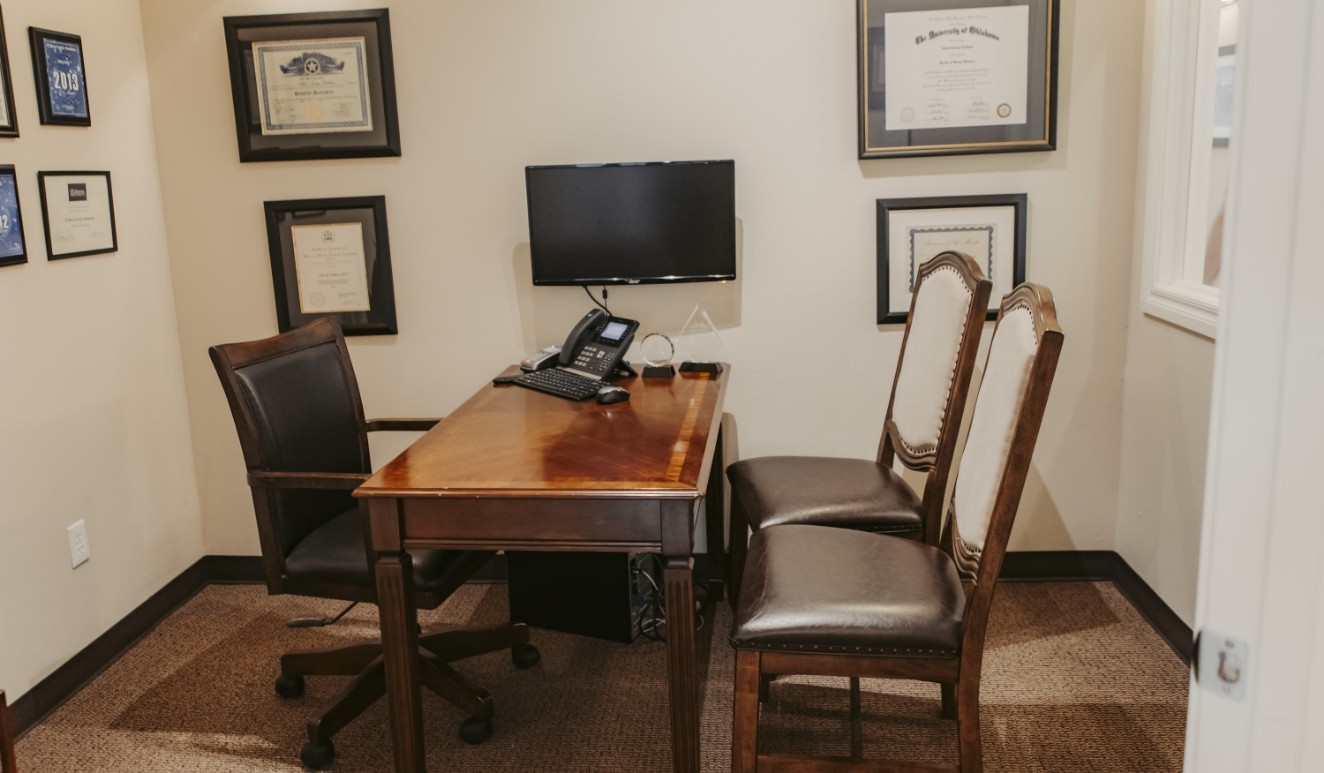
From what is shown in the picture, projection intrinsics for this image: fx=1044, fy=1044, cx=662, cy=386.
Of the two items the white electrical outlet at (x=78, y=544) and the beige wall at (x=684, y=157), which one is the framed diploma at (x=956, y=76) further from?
the white electrical outlet at (x=78, y=544)

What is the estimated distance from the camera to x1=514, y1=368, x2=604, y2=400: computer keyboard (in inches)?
112

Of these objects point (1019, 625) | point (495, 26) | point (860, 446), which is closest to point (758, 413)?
point (860, 446)

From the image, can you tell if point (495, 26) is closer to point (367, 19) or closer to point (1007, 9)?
point (367, 19)

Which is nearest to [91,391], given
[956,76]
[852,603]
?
[852,603]

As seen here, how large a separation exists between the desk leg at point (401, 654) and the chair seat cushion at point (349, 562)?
15 centimetres

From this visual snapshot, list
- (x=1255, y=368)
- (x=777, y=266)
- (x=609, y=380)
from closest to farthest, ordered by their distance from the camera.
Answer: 1. (x=1255, y=368)
2. (x=609, y=380)
3. (x=777, y=266)

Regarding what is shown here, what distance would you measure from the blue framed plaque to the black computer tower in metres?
1.54

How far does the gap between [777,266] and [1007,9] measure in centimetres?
100

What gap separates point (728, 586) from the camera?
3307 mm

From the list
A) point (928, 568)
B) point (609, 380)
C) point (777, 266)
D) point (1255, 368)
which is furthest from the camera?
point (777, 266)

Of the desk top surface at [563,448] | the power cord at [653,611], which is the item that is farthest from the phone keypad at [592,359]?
the power cord at [653,611]

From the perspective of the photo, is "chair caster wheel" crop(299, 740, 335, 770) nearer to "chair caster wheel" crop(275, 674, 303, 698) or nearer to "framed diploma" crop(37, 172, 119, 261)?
"chair caster wheel" crop(275, 674, 303, 698)

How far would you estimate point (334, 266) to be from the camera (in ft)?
11.0

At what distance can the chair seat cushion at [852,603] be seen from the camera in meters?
1.92
